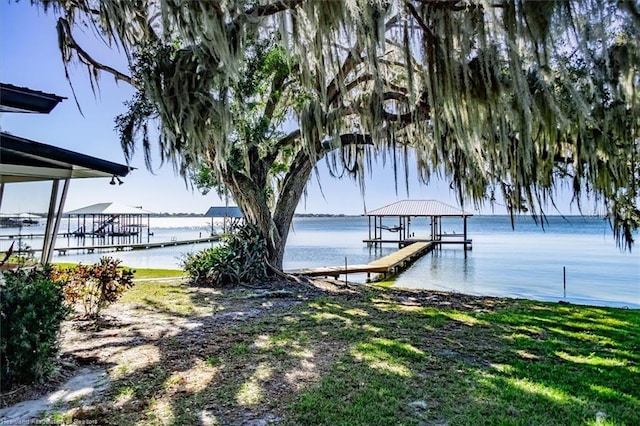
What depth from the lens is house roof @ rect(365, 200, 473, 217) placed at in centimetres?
2525

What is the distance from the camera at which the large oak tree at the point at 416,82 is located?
336cm

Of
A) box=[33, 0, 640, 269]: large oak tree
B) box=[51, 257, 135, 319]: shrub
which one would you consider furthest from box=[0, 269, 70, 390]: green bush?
box=[33, 0, 640, 269]: large oak tree

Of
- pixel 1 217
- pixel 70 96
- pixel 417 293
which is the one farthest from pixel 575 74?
pixel 1 217

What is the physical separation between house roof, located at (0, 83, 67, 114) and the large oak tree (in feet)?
3.51

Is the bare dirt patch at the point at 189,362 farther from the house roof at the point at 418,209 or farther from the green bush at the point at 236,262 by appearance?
the house roof at the point at 418,209

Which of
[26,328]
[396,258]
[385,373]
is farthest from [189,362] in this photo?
[396,258]

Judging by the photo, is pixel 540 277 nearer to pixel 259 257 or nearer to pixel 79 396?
pixel 259 257

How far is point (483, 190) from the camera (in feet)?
23.5

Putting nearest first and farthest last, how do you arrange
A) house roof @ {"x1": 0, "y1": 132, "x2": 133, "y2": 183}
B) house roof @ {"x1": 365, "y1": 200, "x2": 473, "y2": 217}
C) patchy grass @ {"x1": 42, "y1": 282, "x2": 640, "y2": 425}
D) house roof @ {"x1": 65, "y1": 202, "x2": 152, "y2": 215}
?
patchy grass @ {"x1": 42, "y1": 282, "x2": 640, "y2": 425} < house roof @ {"x1": 0, "y1": 132, "x2": 133, "y2": 183} < house roof @ {"x1": 65, "y1": 202, "x2": 152, "y2": 215} < house roof @ {"x1": 365, "y1": 200, "x2": 473, "y2": 217}

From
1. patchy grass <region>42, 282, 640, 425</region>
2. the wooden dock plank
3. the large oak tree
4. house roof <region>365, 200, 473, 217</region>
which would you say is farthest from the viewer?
house roof <region>365, 200, 473, 217</region>

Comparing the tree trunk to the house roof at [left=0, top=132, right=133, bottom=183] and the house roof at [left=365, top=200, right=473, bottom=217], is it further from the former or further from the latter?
the house roof at [left=365, top=200, right=473, bottom=217]

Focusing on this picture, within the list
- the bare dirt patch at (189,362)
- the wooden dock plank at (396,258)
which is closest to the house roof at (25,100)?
the bare dirt patch at (189,362)

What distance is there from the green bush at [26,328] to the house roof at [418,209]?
23.0 m

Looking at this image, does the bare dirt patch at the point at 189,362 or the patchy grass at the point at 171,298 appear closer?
the bare dirt patch at the point at 189,362
